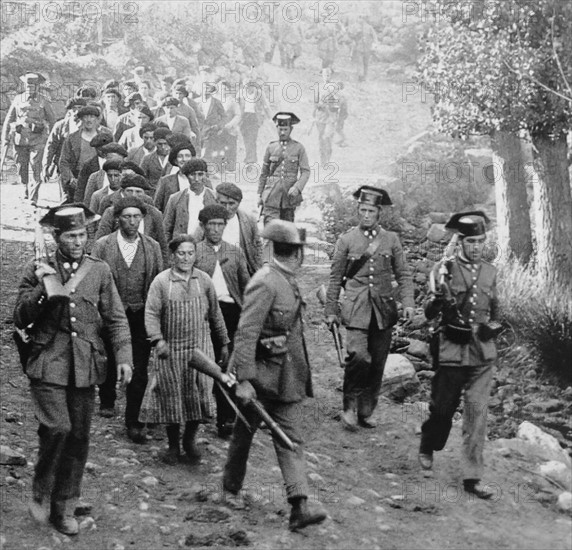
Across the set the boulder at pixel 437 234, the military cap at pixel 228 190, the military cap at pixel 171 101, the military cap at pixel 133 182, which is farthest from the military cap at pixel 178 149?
the boulder at pixel 437 234

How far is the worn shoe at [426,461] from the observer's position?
25.0ft

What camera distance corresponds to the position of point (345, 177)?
21.0 metres

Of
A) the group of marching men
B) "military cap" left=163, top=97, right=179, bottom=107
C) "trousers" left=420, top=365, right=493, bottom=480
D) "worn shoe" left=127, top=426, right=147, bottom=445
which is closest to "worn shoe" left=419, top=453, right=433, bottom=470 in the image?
the group of marching men

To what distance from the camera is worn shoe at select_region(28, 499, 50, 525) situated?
605 cm

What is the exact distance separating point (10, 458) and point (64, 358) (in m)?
1.42

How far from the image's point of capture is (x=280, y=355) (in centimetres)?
631

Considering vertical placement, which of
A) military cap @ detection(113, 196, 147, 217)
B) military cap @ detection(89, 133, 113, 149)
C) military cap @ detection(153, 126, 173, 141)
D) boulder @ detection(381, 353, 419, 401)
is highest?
military cap @ detection(153, 126, 173, 141)

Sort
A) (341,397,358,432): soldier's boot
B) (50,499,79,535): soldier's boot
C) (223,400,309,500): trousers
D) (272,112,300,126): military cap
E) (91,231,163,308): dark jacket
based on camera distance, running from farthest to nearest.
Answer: (272,112,300,126): military cap
(341,397,358,432): soldier's boot
(91,231,163,308): dark jacket
(223,400,309,500): trousers
(50,499,79,535): soldier's boot

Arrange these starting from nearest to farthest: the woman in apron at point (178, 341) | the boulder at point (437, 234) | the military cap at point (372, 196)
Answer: the woman in apron at point (178, 341)
the military cap at point (372, 196)
the boulder at point (437, 234)

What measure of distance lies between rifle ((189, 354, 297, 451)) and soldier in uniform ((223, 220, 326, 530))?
2.1 inches

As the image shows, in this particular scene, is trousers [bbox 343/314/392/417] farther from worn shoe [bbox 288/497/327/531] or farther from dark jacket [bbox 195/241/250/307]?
worn shoe [bbox 288/497/327/531]

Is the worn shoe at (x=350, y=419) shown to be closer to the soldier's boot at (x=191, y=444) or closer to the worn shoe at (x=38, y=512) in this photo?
the soldier's boot at (x=191, y=444)

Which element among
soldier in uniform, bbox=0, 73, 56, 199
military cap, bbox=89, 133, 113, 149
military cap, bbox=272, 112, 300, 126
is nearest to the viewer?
military cap, bbox=272, 112, 300, 126

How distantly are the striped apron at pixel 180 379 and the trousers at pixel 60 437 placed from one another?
1.02 meters
